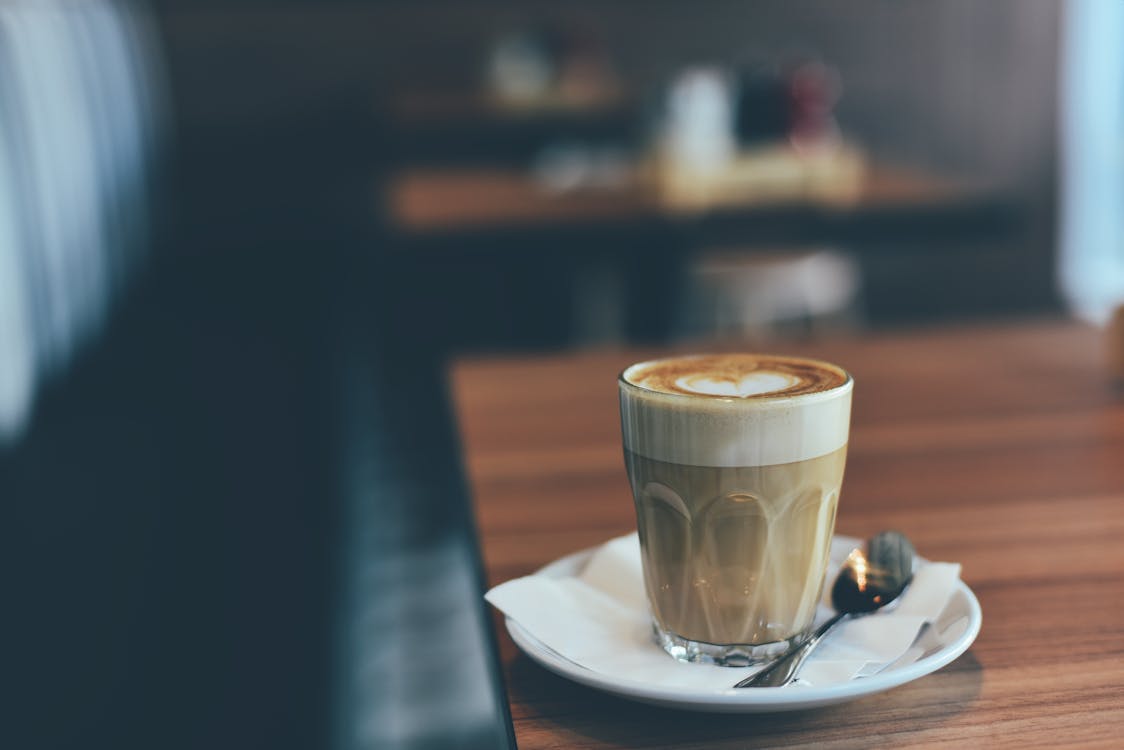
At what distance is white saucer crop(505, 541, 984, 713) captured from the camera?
46 cm

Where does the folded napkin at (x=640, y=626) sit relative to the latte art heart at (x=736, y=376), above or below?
below

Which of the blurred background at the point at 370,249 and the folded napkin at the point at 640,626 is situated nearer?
the folded napkin at the point at 640,626

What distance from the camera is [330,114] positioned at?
17.1 feet

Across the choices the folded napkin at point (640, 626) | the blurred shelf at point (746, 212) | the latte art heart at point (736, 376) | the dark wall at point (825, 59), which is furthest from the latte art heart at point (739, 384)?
the dark wall at point (825, 59)

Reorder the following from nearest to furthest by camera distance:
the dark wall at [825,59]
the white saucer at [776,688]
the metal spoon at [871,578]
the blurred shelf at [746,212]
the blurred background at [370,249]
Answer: the white saucer at [776,688], the metal spoon at [871,578], the blurred background at [370,249], the blurred shelf at [746,212], the dark wall at [825,59]

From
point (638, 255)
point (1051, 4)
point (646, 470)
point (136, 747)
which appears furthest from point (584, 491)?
point (1051, 4)

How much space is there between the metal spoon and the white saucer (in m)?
0.03

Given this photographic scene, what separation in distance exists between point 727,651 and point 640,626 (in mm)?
48

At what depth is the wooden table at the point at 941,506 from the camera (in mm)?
482

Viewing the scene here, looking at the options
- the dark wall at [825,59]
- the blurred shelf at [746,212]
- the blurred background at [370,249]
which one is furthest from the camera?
the dark wall at [825,59]

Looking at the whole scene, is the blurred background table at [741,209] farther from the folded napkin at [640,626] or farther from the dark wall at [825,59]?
the dark wall at [825,59]

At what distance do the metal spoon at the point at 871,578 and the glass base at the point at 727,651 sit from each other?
0.02m

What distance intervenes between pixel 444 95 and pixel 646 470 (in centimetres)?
399

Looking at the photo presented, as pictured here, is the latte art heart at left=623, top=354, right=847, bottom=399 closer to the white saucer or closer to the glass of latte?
the glass of latte
